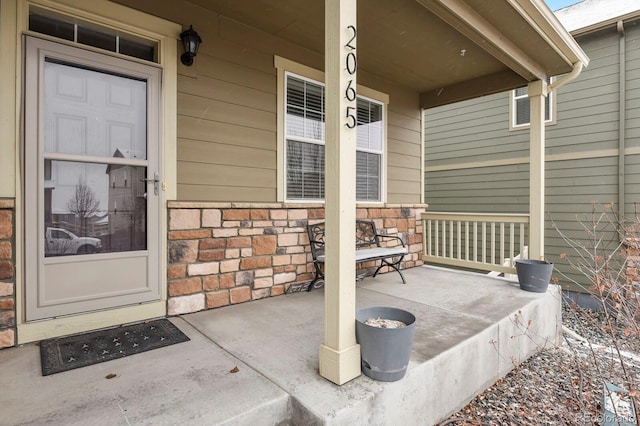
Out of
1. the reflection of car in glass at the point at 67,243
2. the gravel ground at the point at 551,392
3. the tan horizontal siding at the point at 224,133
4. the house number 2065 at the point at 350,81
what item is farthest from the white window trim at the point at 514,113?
the reflection of car in glass at the point at 67,243

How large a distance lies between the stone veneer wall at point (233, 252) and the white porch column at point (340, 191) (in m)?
1.52

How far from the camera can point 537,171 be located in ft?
13.6

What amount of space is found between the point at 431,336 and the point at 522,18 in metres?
2.82

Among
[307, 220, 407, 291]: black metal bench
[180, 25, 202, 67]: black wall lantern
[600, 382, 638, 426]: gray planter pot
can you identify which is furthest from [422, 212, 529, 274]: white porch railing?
[180, 25, 202, 67]: black wall lantern

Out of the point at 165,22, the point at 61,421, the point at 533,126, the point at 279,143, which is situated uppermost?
the point at 165,22

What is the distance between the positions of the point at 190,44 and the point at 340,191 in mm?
1942

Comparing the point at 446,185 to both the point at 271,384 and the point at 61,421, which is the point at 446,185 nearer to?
the point at 271,384

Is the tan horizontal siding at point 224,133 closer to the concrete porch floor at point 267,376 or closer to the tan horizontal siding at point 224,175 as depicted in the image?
the tan horizontal siding at point 224,175

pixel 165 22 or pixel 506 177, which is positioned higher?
pixel 165 22

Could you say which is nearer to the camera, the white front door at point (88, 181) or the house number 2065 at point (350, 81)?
the house number 2065 at point (350, 81)

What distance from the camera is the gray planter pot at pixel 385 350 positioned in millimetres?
1794

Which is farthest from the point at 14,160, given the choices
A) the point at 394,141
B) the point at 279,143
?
the point at 394,141

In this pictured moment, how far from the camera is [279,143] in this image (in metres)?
3.53

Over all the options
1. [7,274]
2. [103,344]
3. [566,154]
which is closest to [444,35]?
[103,344]
